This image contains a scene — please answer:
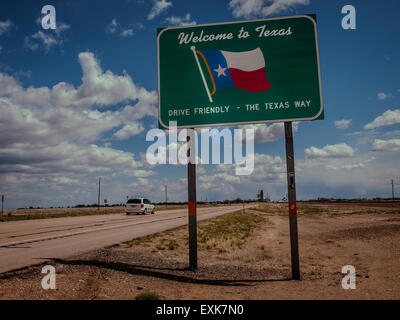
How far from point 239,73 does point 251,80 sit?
16.7 inches

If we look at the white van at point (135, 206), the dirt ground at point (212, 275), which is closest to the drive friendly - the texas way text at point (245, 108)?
the dirt ground at point (212, 275)

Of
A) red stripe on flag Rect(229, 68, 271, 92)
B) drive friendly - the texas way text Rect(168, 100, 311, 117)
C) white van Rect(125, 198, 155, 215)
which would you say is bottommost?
white van Rect(125, 198, 155, 215)

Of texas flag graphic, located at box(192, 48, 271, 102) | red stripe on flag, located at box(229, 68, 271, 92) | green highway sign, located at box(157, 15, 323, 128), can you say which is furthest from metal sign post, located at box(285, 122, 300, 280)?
texas flag graphic, located at box(192, 48, 271, 102)

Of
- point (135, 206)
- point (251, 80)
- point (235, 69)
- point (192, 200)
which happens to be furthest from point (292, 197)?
point (135, 206)

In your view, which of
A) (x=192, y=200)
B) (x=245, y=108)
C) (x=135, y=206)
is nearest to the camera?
(x=245, y=108)

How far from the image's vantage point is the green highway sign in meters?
8.12

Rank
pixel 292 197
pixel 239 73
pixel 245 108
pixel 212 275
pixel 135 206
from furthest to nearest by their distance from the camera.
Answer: pixel 135 206 < pixel 239 73 < pixel 245 108 < pixel 212 275 < pixel 292 197

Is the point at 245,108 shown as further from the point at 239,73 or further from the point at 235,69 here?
the point at 235,69

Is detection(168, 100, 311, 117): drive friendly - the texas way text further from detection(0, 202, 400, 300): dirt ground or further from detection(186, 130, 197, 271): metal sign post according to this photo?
detection(0, 202, 400, 300): dirt ground

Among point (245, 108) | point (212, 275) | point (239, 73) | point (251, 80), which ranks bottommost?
point (212, 275)

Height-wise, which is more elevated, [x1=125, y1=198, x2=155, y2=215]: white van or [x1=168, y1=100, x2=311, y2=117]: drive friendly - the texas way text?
[x1=168, y1=100, x2=311, y2=117]: drive friendly - the texas way text

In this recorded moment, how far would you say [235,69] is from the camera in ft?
28.3
